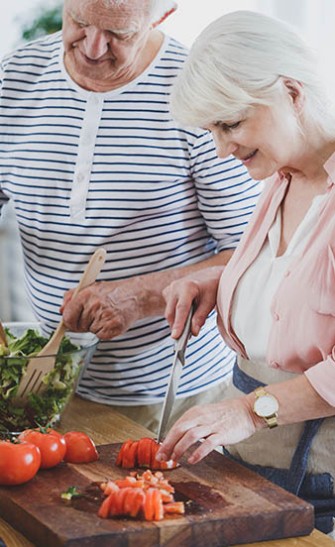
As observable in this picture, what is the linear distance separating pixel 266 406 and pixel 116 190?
28.0 inches

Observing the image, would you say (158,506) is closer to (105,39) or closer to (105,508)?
(105,508)

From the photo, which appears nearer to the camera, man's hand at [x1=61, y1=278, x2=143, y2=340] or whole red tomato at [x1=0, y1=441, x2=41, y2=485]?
whole red tomato at [x1=0, y1=441, x2=41, y2=485]

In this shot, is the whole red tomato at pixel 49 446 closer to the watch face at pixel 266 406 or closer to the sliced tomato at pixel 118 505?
the sliced tomato at pixel 118 505

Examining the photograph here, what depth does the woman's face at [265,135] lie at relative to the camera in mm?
1695

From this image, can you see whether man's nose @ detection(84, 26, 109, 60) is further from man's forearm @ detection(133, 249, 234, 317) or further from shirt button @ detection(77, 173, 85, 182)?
man's forearm @ detection(133, 249, 234, 317)

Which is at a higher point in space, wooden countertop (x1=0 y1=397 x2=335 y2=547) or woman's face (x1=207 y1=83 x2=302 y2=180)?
woman's face (x1=207 y1=83 x2=302 y2=180)

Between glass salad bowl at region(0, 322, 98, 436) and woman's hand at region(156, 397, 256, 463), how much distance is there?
0.34 metres

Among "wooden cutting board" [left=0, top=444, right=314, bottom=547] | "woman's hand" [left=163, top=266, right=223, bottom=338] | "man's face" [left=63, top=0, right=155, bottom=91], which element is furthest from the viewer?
"man's face" [left=63, top=0, right=155, bottom=91]

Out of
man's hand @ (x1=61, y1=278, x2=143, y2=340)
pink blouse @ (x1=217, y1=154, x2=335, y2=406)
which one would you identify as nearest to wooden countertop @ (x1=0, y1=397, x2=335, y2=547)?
man's hand @ (x1=61, y1=278, x2=143, y2=340)

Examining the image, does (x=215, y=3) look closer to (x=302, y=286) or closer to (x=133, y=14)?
(x=133, y=14)

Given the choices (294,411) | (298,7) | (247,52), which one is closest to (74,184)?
(247,52)

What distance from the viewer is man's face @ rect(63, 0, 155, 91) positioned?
2021 mm

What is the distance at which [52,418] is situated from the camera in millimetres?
1968

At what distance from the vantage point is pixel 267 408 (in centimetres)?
165
